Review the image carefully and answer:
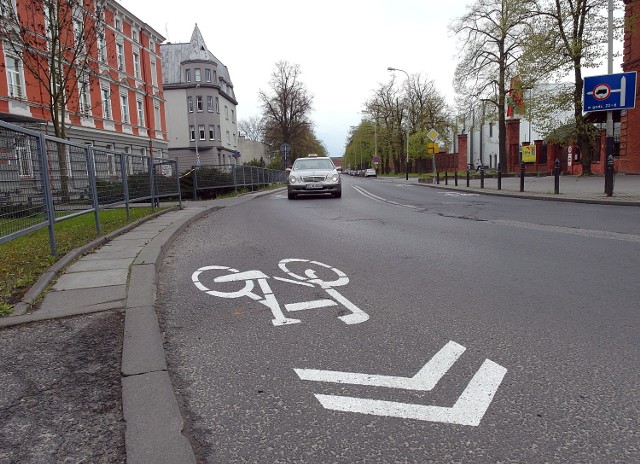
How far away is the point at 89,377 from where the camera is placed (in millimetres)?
2885

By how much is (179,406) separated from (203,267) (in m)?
3.77

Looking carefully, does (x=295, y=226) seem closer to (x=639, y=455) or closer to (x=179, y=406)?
(x=179, y=406)

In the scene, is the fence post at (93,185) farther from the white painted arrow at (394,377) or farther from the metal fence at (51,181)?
the white painted arrow at (394,377)

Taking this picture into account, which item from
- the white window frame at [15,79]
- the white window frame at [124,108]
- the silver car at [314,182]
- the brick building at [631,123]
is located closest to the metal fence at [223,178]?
the silver car at [314,182]

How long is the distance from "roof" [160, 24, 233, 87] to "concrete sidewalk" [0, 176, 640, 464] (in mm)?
61496

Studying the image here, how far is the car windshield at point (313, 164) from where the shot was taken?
19566 millimetres

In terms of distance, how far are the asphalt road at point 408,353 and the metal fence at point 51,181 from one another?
1.72 metres

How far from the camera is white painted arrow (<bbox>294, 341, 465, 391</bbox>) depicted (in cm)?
277

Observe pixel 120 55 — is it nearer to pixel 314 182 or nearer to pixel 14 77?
pixel 14 77

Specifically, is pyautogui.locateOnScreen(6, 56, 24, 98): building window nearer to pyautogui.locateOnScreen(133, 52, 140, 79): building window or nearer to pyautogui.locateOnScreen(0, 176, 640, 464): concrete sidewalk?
pyautogui.locateOnScreen(133, 52, 140, 79): building window

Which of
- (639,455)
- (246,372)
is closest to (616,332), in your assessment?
(639,455)

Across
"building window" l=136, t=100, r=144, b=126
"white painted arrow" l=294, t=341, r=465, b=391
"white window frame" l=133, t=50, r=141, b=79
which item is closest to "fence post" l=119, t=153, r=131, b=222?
"white painted arrow" l=294, t=341, r=465, b=391

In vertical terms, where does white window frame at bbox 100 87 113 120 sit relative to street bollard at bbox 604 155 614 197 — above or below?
above

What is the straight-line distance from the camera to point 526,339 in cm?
345
